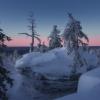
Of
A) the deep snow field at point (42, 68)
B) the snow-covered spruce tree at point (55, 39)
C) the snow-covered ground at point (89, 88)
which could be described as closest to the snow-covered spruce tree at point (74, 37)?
the deep snow field at point (42, 68)

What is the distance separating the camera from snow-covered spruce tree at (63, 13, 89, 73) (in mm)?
42406

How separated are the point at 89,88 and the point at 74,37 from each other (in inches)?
985

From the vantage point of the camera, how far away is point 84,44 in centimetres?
4434

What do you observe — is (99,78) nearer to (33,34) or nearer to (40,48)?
(33,34)

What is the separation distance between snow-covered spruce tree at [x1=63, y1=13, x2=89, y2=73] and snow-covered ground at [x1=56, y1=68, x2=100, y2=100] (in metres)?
21.4

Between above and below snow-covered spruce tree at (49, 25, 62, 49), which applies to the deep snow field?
below

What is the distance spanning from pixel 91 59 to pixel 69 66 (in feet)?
15.2

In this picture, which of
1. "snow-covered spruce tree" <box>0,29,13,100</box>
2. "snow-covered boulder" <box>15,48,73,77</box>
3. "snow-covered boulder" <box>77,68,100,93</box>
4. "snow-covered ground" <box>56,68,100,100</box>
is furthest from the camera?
"snow-covered boulder" <box>15,48,73,77</box>

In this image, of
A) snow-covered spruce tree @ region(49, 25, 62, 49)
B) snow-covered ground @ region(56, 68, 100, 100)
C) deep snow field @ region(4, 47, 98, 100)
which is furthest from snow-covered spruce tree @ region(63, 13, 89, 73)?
snow-covered ground @ region(56, 68, 100, 100)

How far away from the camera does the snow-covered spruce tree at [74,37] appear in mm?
42406

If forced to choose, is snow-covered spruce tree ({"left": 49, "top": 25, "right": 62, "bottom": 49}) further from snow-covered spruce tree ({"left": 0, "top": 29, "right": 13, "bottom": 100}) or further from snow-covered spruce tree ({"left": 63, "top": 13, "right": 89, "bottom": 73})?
snow-covered spruce tree ({"left": 0, "top": 29, "right": 13, "bottom": 100})

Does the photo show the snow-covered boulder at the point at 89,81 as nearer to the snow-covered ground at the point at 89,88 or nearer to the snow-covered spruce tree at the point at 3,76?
the snow-covered ground at the point at 89,88

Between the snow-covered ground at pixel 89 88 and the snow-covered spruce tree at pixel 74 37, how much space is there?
2144 cm

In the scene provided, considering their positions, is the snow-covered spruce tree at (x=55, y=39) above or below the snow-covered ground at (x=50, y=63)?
above
